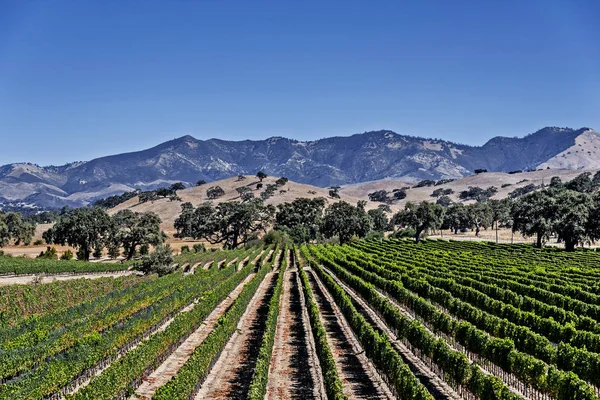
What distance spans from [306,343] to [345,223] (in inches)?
3775

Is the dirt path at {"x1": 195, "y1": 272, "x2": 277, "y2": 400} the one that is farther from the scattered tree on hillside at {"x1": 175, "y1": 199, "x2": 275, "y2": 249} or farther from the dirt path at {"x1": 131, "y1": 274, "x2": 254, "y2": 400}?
the scattered tree on hillside at {"x1": 175, "y1": 199, "x2": 275, "y2": 249}

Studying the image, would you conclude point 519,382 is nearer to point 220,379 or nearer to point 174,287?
point 220,379

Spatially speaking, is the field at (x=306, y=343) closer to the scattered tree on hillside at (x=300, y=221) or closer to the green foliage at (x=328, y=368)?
the green foliage at (x=328, y=368)

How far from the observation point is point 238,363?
29391mm

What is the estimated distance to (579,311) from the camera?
1473 inches

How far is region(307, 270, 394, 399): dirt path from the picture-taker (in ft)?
81.7

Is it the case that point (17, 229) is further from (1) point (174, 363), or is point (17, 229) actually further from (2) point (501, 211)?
(2) point (501, 211)

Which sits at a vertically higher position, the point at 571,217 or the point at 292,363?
the point at 571,217

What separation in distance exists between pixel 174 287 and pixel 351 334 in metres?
21.3

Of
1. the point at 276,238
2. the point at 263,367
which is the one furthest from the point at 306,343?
the point at 276,238

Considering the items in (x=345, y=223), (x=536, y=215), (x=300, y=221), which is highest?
(x=536, y=215)

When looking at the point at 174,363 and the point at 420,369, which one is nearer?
the point at 420,369

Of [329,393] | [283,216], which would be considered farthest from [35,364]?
[283,216]

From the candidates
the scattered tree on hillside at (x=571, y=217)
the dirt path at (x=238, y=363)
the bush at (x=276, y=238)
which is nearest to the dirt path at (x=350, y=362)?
the dirt path at (x=238, y=363)
